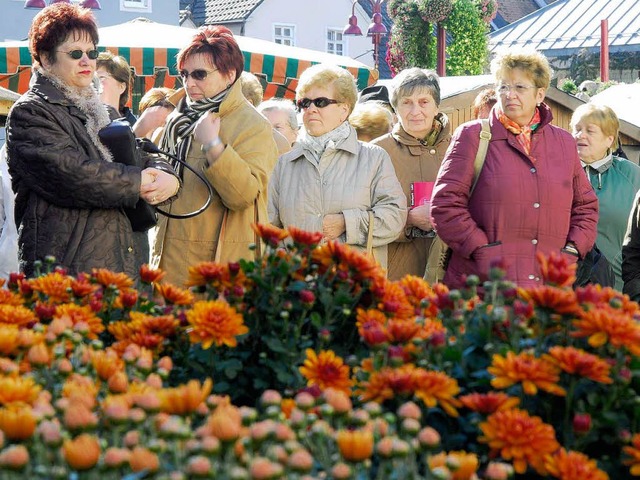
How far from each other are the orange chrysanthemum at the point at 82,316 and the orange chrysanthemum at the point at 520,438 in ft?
3.66

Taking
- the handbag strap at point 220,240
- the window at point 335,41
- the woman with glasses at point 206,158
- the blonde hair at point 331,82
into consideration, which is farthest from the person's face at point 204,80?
the window at point 335,41

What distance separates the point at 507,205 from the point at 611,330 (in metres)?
2.83

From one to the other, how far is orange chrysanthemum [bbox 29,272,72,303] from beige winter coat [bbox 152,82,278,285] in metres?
1.89

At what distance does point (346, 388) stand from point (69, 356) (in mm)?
668

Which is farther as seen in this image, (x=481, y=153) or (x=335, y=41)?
(x=335, y=41)

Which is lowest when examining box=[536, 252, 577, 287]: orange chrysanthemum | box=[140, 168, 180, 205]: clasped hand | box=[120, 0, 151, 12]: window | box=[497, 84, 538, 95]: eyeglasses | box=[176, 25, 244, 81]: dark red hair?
box=[536, 252, 577, 287]: orange chrysanthemum

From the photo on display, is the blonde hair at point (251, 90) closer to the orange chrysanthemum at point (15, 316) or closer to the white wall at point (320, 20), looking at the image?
the orange chrysanthemum at point (15, 316)

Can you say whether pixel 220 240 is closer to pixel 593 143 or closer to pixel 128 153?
pixel 128 153

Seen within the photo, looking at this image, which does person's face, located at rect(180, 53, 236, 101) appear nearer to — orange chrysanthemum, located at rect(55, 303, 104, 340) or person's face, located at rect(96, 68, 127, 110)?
A: person's face, located at rect(96, 68, 127, 110)

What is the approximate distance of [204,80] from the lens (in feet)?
16.9

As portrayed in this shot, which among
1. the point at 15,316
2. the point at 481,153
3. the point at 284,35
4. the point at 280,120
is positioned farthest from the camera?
the point at 284,35

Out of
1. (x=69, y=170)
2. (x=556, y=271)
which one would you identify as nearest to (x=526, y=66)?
(x=69, y=170)

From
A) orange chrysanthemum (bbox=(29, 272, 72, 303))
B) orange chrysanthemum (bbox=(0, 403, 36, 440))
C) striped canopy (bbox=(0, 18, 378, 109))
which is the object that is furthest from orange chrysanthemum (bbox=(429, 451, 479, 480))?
striped canopy (bbox=(0, 18, 378, 109))

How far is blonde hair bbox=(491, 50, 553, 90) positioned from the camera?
5242 mm
